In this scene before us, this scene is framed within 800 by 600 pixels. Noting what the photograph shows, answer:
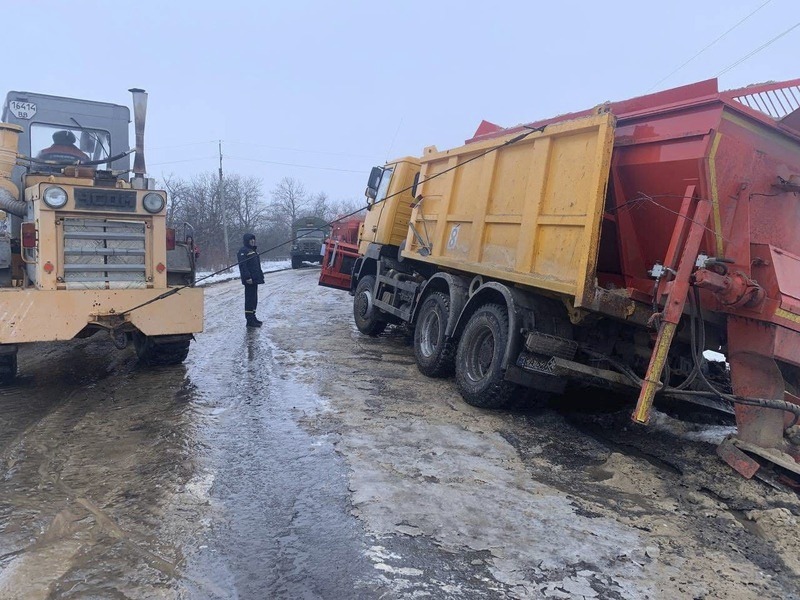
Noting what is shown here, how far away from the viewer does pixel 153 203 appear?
264 inches

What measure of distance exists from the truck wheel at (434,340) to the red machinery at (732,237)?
2378 millimetres

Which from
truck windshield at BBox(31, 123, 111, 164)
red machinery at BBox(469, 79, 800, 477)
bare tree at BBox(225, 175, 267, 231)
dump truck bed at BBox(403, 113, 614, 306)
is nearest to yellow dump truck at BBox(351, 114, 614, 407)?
dump truck bed at BBox(403, 113, 614, 306)

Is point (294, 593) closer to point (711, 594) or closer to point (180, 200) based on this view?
point (711, 594)

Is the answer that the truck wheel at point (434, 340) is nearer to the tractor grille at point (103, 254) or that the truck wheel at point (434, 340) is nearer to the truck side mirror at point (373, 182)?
the tractor grille at point (103, 254)

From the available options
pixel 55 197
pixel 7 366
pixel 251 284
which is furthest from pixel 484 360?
pixel 251 284

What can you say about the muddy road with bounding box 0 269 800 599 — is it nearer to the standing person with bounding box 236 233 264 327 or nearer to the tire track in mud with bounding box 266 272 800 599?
the tire track in mud with bounding box 266 272 800 599

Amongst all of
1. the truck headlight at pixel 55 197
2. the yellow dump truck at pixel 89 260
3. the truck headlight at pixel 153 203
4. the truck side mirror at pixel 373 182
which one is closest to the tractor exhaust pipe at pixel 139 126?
the yellow dump truck at pixel 89 260

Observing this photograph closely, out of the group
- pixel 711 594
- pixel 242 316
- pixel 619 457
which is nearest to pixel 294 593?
pixel 711 594

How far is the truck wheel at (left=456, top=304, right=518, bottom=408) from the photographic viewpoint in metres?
5.82

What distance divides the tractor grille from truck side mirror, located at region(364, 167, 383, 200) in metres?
4.89

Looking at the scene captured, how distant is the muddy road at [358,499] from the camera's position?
9.79ft

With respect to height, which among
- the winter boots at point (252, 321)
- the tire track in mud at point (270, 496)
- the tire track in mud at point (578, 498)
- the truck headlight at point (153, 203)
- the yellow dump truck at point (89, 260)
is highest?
the truck headlight at point (153, 203)

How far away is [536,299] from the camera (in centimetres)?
595

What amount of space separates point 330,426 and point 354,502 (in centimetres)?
148
